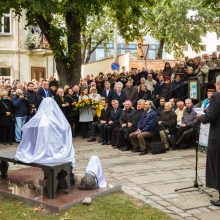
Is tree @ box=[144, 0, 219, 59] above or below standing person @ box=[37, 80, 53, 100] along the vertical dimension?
above

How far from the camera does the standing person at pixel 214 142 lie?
727 cm

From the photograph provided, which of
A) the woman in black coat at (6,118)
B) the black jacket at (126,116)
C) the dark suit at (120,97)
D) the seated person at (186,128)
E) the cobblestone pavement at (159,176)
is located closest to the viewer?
the cobblestone pavement at (159,176)

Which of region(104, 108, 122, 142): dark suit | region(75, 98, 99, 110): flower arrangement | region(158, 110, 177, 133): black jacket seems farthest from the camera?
region(75, 98, 99, 110): flower arrangement

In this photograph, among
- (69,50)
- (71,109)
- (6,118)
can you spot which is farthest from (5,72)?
(6,118)

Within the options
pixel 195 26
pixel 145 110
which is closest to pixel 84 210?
pixel 145 110

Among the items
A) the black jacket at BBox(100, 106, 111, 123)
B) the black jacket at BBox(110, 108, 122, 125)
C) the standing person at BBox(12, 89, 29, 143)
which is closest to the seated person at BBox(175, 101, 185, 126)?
the black jacket at BBox(110, 108, 122, 125)

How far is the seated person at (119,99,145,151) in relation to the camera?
1358cm

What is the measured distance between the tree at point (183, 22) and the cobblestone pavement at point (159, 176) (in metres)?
22.7

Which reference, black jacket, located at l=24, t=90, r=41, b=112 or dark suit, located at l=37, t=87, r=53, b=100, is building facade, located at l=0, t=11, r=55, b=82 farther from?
black jacket, located at l=24, t=90, r=41, b=112

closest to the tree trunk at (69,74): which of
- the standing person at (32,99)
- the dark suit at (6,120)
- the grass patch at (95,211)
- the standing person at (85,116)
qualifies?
the standing person at (85,116)

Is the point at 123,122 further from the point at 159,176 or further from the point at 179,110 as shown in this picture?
the point at 159,176

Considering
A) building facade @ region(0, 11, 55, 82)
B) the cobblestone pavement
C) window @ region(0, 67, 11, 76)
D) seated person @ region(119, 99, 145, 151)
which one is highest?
building facade @ region(0, 11, 55, 82)

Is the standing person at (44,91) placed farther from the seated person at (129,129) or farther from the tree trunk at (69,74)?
the seated person at (129,129)

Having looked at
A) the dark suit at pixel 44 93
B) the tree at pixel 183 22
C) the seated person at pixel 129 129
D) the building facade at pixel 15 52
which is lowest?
the seated person at pixel 129 129
